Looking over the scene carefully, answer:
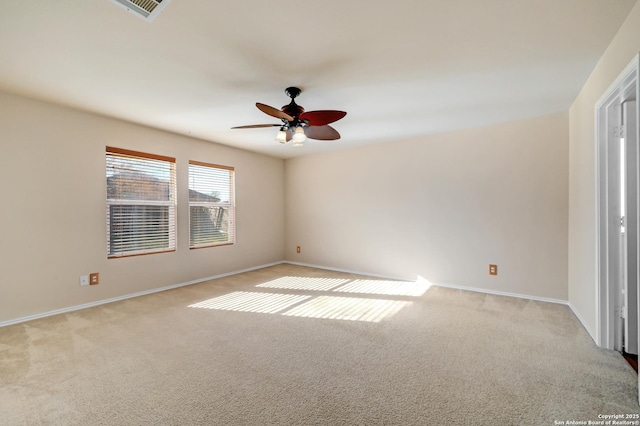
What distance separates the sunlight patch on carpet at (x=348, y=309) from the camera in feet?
9.91

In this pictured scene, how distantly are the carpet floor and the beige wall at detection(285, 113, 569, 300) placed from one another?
62 cm

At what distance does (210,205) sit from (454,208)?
150 inches

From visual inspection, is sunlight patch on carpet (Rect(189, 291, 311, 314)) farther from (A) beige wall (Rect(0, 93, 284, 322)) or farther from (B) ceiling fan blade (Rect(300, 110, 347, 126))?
(B) ceiling fan blade (Rect(300, 110, 347, 126))

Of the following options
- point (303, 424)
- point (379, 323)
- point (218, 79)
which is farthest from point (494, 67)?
point (303, 424)

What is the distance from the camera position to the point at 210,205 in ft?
15.3

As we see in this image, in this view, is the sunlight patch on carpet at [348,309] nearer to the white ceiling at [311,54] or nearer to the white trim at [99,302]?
the white trim at [99,302]

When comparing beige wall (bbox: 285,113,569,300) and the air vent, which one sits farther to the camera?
beige wall (bbox: 285,113,569,300)

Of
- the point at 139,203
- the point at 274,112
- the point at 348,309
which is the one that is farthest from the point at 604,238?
the point at 139,203

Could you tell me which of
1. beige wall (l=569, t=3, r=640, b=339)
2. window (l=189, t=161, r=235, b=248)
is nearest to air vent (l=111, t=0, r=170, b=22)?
beige wall (l=569, t=3, r=640, b=339)

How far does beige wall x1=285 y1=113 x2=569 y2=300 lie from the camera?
11.2 ft

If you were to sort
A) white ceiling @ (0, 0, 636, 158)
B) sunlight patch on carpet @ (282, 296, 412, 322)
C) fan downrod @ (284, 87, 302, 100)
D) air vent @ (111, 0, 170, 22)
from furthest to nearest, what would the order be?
sunlight patch on carpet @ (282, 296, 412, 322)
fan downrod @ (284, 87, 302, 100)
white ceiling @ (0, 0, 636, 158)
air vent @ (111, 0, 170, 22)

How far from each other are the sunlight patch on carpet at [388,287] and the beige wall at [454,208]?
23cm

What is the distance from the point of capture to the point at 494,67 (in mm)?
2271

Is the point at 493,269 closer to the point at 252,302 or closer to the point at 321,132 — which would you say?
the point at 321,132
